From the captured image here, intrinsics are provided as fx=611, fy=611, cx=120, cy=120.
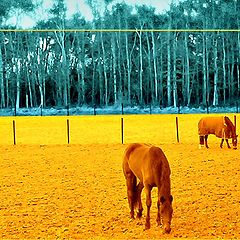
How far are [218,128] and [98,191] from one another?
568 centimetres

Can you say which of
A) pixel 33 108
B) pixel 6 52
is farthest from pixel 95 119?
pixel 6 52

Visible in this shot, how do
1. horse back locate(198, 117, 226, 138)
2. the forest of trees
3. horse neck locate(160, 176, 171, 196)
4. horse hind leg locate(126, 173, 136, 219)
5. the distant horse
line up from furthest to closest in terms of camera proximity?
the forest of trees < horse back locate(198, 117, 226, 138) < the distant horse < horse hind leg locate(126, 173, 136, 219) < horse neck locate(160, 176, 171, 196)

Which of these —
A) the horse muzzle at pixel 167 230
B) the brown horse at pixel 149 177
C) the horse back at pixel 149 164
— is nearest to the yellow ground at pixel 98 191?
the horse muzzle at pixel 167 230

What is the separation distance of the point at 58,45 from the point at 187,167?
1902cm

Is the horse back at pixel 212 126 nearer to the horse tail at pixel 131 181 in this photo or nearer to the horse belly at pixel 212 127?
the horse belly at pixel 212 127

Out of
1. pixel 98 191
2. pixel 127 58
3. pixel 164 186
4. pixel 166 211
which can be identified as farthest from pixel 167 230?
pixel 127 58

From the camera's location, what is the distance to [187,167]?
31.4 ft

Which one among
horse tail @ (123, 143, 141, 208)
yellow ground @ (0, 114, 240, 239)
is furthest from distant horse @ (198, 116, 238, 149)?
horse tail @ (123, 143, 141, 208)

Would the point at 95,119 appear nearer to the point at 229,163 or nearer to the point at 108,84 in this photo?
the point at 108,84

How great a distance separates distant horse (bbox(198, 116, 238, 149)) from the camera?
40.7 feet

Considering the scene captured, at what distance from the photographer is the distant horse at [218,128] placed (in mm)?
12414

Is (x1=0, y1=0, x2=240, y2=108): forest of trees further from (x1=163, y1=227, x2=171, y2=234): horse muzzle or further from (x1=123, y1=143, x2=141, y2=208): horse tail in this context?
(x1=163, y1=227, x2=171, y2=234): horse muzzle

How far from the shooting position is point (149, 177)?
5266 millimetres

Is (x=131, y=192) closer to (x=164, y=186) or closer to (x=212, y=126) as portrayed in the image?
(x=164, y=186)
